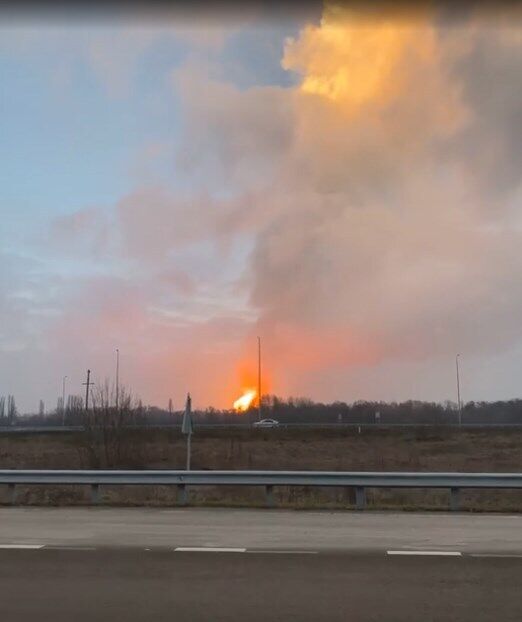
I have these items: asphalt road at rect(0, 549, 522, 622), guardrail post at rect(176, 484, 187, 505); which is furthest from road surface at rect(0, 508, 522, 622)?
guardrail post at rect(176, 484, 187, 505)

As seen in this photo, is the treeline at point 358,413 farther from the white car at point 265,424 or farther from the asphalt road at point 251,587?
the asphalt road at point 251,587

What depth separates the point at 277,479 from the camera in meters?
13.8

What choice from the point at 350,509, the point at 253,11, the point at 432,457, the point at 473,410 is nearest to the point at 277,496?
the point at 350,509

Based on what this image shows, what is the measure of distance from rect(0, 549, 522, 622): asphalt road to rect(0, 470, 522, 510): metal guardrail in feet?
15.2

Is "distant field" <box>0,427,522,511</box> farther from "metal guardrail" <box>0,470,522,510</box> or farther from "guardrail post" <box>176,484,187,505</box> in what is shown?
"metal guardrail" <box>0,470,522,510</box>

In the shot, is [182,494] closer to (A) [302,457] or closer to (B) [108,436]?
(B) [108,436]

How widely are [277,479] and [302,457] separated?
28.0m

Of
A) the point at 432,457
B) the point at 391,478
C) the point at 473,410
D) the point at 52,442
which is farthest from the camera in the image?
the point at 473,410

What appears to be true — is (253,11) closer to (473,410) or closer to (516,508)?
(516,508)

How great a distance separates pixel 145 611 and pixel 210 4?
17.5 feet

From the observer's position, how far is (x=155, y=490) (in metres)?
17.0

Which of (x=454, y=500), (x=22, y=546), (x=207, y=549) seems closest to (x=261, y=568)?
(x=207, y=549)

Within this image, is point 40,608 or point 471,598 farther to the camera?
point 471,598

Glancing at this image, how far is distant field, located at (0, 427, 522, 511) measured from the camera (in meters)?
15.4
